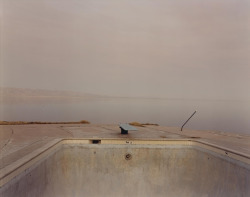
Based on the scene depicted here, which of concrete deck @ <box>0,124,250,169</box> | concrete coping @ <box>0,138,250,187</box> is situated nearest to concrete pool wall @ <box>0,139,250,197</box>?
concrete coping @ <box>0,138,250,187</box>

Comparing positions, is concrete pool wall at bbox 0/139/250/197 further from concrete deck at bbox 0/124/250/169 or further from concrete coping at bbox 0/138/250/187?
concrete deck at bbox 0/124/250/169

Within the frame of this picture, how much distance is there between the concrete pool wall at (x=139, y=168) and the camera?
28.8ft

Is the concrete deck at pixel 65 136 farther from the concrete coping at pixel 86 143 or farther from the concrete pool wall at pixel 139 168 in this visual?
the concrete pool wall at pixel 139 168

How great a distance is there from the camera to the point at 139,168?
10.6m

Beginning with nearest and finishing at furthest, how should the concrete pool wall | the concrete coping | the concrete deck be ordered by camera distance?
the concrete coping → the concrete deck → the concrete pool wall

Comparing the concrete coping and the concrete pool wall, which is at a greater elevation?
the concrete coping

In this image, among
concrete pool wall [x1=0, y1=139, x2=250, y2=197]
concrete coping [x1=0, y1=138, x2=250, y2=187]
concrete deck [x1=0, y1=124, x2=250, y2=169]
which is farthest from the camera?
concrete pool wall [x1=0, y1=139, x2=250, y2=197]

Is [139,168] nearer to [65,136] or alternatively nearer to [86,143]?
[86,143]

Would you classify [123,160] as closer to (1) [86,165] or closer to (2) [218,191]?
(1) [86,165]

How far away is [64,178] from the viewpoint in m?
9.78

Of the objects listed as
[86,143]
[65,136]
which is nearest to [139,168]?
[86,143]

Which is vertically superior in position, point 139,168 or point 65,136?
point 65,136

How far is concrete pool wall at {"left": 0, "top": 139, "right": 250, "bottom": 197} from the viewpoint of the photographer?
8.78 metres

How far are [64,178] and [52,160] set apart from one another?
146cm
